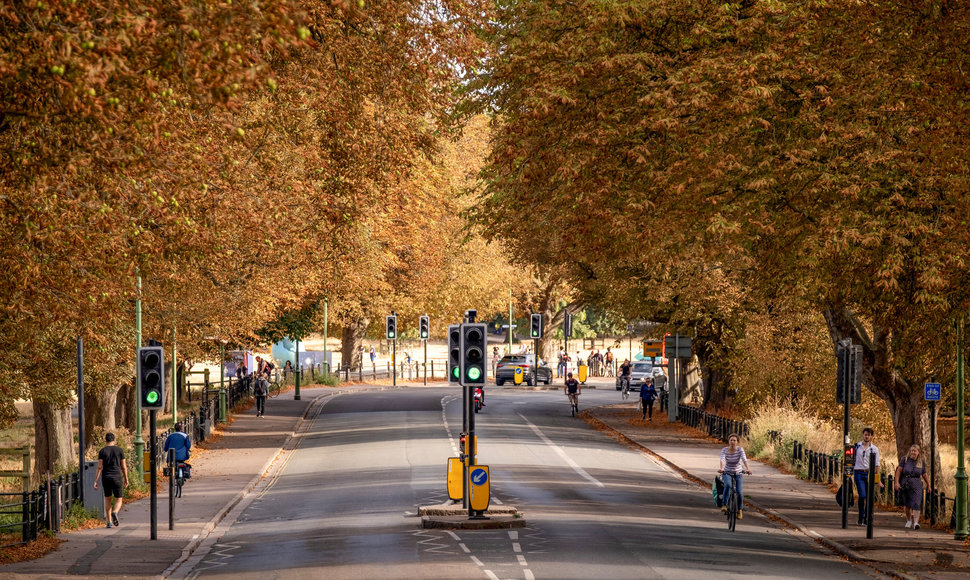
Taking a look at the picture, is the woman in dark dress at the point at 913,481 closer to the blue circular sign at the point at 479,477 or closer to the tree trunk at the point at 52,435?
the blue circular sign at the point at 479,477

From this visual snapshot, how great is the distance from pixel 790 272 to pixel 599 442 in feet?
71.6

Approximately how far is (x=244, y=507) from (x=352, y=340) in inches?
2193

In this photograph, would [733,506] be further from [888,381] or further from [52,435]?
[52,435]

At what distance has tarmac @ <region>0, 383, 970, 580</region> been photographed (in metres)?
19.0

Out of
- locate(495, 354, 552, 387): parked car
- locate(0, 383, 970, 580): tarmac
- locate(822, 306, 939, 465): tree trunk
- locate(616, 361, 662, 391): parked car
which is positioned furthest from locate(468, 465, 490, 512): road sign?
locate(495, 354, 552, 387): parked car

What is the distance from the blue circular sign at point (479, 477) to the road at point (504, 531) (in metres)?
0.87

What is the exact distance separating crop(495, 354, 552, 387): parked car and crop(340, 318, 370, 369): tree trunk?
8.52 meters

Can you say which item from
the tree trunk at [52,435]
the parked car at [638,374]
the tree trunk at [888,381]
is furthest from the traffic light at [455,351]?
the parked car at [638,374]

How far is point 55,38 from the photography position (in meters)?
10.0

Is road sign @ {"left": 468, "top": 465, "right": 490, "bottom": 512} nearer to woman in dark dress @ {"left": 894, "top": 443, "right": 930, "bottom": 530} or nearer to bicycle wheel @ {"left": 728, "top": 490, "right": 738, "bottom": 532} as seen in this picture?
bicycle wheel @ {"left": 728, "top": 490, "right": 738, "bottom": 532}

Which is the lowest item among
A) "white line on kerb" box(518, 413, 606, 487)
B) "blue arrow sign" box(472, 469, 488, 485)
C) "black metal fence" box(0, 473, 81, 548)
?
"white line on kerb" box(518, 413, 606, 487)

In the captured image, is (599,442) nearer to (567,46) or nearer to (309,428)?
(309,428)

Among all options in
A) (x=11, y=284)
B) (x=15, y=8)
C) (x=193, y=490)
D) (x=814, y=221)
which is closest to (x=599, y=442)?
(x=193, y=490)

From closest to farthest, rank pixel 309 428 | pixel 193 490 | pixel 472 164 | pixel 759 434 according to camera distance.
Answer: pixel 193 490 → pixel 759 434 → pixel 309 428 → pixel 472 164
